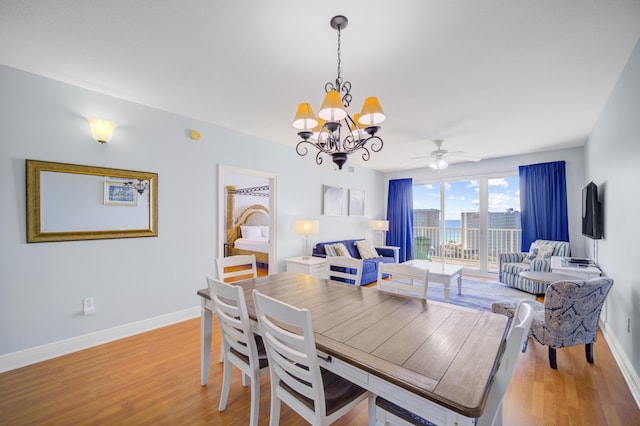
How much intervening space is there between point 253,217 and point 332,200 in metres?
3.10

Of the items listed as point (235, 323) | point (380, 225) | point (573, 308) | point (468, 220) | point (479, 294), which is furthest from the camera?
point (380, 225)

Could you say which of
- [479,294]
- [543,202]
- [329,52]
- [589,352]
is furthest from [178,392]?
[543,202]

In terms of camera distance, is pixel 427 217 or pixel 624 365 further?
pixel 427 217

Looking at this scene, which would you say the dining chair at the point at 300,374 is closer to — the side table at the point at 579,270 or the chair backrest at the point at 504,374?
the chair backrest at the point at 504,374

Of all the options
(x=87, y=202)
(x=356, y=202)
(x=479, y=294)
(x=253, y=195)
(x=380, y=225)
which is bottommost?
(x=479, y=294)

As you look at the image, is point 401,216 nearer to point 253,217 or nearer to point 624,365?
point 253,217

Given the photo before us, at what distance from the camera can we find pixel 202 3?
1.61 m

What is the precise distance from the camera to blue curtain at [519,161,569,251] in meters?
4.77

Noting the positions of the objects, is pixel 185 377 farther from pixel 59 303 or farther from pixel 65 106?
pixel 65 106

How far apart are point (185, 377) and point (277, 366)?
4.26 feet

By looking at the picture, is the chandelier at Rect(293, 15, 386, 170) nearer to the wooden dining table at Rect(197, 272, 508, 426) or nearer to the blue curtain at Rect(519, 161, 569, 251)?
the wooden dining table at Rect(197, 272, 508, 426)

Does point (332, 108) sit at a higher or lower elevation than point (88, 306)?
higher

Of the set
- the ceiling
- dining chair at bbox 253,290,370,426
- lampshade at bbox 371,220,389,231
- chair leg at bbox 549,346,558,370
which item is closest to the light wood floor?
chair leg at bbox 549,346,558,370

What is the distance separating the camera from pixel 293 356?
3.88 feet
